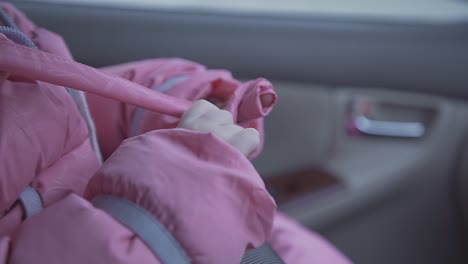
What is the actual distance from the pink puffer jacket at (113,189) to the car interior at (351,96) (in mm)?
616

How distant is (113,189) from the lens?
18.7 inches

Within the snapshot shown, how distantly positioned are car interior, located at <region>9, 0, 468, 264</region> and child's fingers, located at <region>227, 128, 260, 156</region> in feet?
2.14

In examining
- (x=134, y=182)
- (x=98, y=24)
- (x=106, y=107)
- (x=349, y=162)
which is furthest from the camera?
(x=349, y=162)

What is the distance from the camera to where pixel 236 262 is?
492 millimetres

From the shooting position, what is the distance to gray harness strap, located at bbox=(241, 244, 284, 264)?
24.7 inches

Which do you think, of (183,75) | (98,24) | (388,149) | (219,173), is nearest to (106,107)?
(183,75)

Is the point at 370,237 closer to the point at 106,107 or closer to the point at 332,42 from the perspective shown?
the point at 332,42

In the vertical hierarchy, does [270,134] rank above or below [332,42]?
below

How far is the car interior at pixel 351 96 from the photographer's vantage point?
3.84ft

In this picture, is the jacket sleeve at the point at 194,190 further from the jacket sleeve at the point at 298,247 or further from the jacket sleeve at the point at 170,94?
the jacket sleeve at the point at 298,247

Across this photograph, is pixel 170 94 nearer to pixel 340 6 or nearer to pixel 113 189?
pixel 113 189

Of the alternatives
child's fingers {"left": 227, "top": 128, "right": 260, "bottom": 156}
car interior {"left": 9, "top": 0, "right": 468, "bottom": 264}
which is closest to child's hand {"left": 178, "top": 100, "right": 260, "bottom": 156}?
child's fingers {"left": 227, "top": 128, "right": 260, "bottom": 156}

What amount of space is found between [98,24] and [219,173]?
2.47 feet

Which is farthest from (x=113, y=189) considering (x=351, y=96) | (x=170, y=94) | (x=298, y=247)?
(x=351, y=96)
